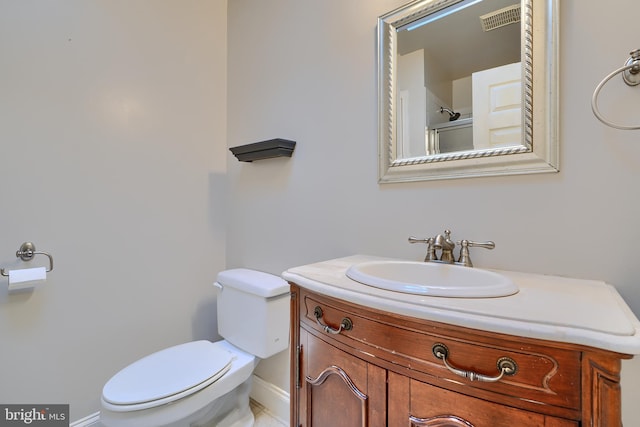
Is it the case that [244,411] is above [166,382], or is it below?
below

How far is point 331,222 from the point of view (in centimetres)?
131

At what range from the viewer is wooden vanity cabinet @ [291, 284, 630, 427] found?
47cm

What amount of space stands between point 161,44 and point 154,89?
26 centimetres

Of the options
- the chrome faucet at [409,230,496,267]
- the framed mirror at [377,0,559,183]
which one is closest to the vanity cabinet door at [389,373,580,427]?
the chrome faucet at [409,230,496,267]

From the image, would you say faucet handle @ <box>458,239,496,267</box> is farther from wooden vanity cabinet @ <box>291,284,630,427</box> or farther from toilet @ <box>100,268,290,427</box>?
toilet @ <box>100,268,290,427</box>

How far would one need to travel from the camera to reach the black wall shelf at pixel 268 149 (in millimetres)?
1419

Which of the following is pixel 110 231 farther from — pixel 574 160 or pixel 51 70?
pixel 574 160

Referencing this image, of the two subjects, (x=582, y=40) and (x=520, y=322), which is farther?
(x=582, y=40)

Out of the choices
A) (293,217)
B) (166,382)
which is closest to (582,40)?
(293,217)

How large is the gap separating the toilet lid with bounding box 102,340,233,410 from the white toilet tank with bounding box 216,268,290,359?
12cm

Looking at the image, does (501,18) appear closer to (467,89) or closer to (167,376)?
(467,89)
